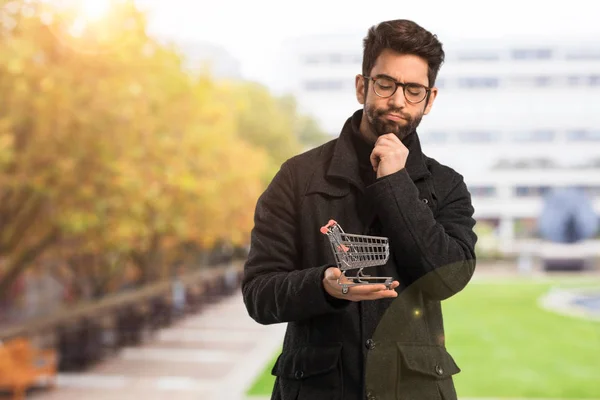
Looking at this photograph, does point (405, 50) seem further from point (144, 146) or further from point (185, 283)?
point (185, 283)

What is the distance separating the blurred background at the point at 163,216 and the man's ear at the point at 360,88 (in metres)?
0.29

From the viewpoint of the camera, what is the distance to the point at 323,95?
21.1 meters

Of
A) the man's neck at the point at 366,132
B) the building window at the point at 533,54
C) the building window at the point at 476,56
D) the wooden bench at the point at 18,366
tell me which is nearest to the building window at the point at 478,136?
the building window at the point at 533,54

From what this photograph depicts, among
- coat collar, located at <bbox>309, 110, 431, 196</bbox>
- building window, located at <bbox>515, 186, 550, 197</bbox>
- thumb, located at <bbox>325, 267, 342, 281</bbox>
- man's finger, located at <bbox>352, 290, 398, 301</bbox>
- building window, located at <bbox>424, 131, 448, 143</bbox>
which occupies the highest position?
building window, located at <bbox>424, 131, 448, 143</bbox>

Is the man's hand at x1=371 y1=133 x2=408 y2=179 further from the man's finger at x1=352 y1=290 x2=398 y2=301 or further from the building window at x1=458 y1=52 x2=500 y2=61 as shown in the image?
the building window at x1=458 y1=52 x2=500 y2=61

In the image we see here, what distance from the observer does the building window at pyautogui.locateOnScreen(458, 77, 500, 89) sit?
862 inches

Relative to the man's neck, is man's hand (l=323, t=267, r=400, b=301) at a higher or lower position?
lower

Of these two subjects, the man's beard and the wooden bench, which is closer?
the man's beard

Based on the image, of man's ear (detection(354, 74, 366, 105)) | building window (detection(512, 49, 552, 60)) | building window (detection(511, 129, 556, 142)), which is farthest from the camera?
building window (detection(511, 129, 556, 142))

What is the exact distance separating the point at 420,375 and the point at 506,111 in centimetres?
3179

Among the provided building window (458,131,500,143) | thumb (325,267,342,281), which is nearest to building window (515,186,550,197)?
building window (458,131,500,143)

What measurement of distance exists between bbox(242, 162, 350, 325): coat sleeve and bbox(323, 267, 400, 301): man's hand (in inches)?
0.9

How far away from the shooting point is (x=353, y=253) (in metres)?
1.17

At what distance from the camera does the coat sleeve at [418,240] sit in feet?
4.00
